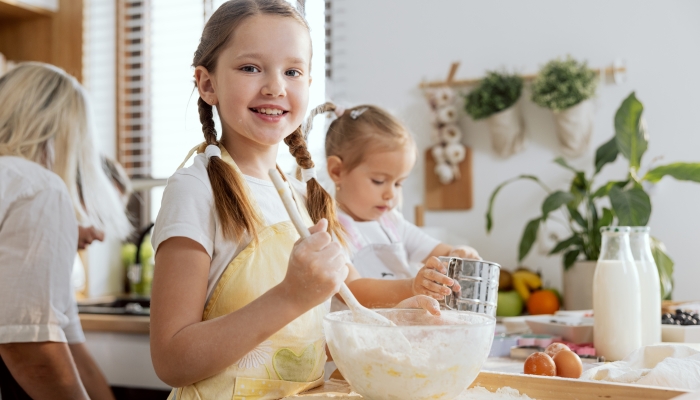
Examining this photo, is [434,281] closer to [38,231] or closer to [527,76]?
[38,231]

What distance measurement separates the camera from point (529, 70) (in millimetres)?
2465

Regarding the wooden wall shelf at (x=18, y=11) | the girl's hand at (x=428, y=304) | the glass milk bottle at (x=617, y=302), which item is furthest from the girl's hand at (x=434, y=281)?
the wooden wall shelf at (x=18, y=11)

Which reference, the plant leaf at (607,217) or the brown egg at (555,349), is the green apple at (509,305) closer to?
the plant leaf at (607,217)

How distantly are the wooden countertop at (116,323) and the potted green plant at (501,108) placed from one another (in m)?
1.33

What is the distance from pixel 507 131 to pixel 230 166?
5.49 ft

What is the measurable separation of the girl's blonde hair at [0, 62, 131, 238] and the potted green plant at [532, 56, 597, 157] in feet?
4.81

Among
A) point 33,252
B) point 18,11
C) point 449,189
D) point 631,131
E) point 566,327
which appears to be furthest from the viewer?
point 18,11

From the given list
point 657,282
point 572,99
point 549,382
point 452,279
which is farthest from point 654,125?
point 549,382

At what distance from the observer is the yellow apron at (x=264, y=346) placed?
810 mm

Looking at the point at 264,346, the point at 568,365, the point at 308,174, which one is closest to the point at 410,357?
the point at 264,346

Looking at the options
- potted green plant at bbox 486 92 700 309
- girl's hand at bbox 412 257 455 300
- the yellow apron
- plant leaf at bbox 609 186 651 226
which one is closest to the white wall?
potted green plant at bbox 486 92 700 309

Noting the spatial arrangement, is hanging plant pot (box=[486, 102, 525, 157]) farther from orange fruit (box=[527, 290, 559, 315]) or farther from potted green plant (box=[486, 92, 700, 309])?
orange fruit (box=[527, 290, 559, 315])

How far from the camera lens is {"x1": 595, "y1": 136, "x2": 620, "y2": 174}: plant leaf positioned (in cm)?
215

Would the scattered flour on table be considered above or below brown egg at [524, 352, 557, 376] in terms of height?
above
